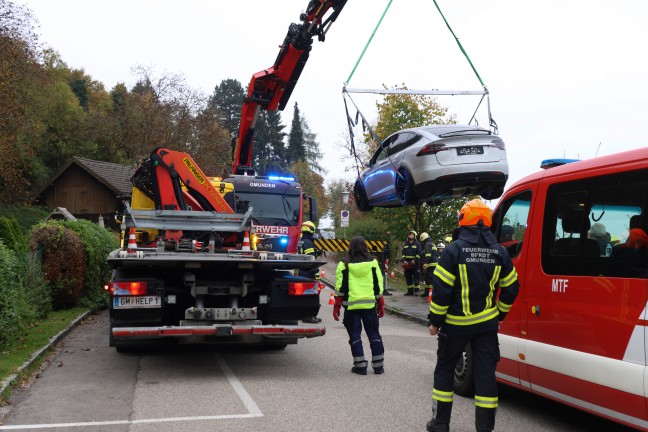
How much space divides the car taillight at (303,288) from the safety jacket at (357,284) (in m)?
0.29

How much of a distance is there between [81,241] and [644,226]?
12653mm

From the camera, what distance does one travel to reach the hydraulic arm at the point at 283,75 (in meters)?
13.2

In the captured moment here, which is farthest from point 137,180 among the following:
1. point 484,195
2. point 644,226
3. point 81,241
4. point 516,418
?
point 644,226

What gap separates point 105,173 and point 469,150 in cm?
3845

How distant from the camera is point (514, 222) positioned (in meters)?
7.10

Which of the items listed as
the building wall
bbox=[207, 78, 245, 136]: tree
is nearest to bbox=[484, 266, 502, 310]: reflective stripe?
the building wall

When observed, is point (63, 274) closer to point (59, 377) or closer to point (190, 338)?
point (59, 377)

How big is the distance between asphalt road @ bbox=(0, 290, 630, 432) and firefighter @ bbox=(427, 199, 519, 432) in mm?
758

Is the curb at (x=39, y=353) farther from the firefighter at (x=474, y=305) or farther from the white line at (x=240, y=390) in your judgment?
the firefighter at (x=474, y=305)

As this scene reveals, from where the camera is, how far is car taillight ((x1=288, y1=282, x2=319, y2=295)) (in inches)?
345

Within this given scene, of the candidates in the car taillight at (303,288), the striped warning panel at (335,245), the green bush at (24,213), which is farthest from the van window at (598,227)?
the green bush at (24,213)

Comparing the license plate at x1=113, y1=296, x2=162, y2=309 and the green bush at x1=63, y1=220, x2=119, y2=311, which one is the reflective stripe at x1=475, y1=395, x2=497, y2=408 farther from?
the green bush at x1=63, y1=220, x2=119, y2=311

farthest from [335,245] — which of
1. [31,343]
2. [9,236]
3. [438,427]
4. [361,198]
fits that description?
[438,427]

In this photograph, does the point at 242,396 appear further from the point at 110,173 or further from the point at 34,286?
the point at 110,173
